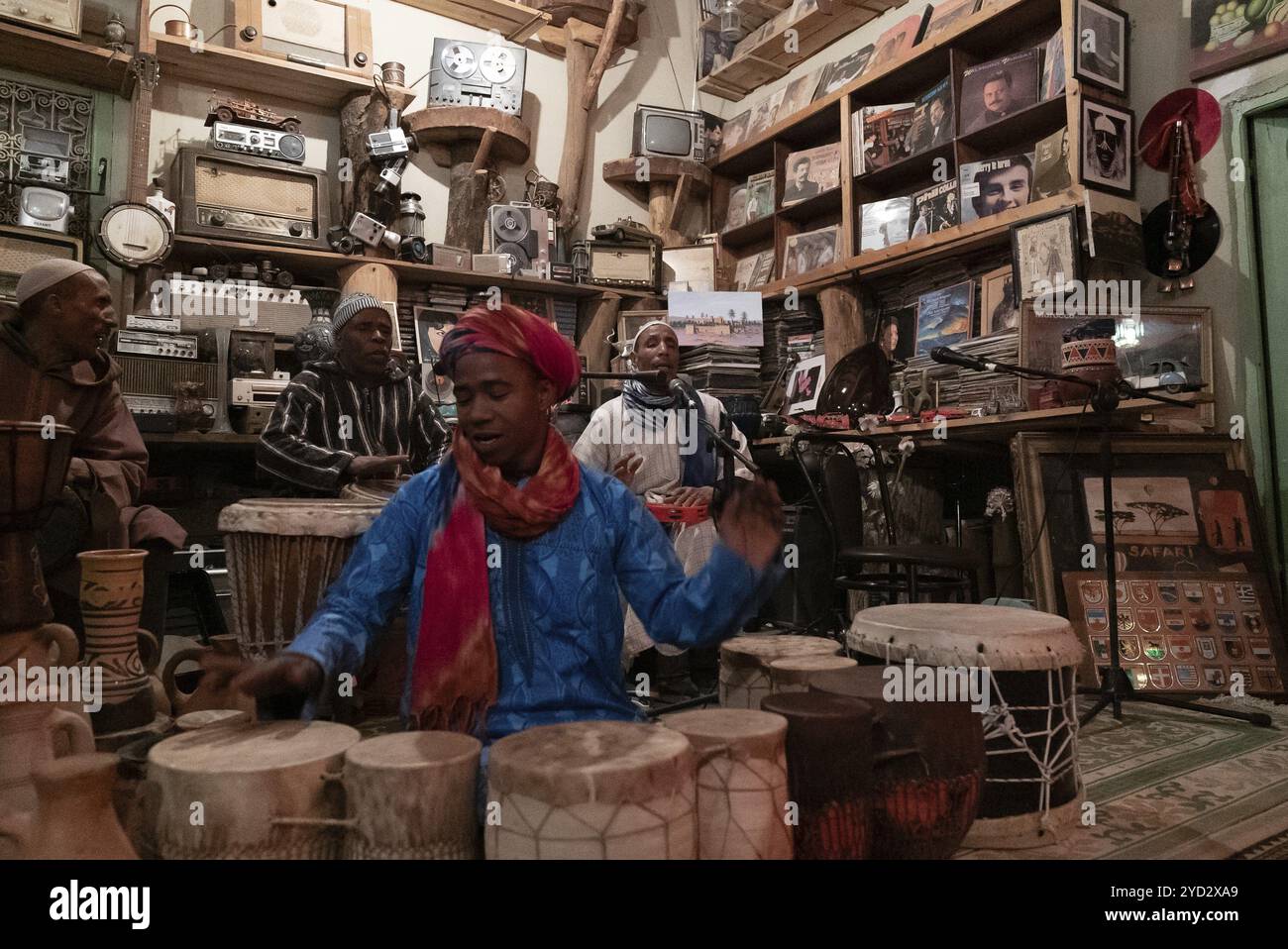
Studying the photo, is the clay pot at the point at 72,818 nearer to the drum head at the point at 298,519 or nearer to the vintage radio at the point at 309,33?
the drum head at the point at 298,519

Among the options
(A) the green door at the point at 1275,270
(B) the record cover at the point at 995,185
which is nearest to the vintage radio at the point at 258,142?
(B) the record cover at the point at 995,185

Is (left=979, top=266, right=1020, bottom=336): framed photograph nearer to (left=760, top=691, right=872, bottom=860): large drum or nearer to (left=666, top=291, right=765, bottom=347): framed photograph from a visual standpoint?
(left=666, top=291, right=765, bottom=347): framed photograph

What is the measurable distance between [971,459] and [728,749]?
150 inches

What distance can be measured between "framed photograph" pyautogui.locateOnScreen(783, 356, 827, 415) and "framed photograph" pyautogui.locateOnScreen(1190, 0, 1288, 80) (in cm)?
238

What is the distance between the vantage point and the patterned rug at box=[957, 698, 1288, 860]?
5.82 ft

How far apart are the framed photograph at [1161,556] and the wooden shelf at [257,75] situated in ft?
14.5

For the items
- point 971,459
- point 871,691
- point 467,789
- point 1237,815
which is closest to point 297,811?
point 467,789

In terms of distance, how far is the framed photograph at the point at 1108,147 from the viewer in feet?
12.9

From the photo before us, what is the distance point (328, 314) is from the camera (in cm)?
502

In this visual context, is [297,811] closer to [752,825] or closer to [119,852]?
[119,852]

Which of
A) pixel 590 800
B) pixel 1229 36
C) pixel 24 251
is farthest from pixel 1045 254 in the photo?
pixel 24 251

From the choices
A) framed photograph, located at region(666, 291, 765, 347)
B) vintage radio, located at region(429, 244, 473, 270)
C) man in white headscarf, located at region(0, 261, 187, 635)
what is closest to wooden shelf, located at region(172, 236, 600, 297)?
vintage radio, located at region(429, 244, 473, 270)

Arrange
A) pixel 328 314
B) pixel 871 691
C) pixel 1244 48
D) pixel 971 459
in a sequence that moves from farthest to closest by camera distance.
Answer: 1. pixel 328 314
2. pixel 971 459
3. pixel 1244 48
4. pixel 871 691
